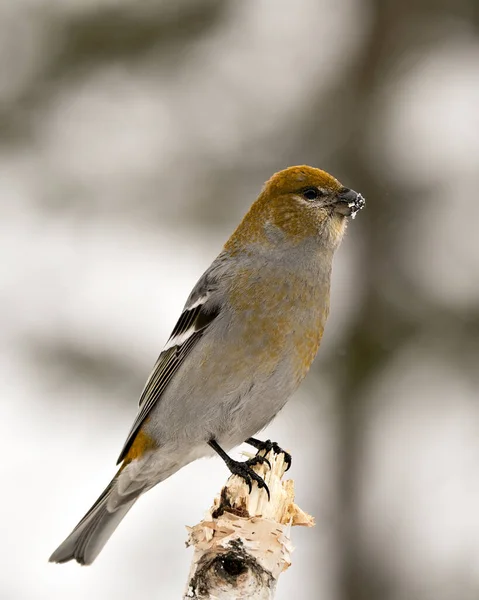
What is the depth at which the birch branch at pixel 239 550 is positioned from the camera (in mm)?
2725

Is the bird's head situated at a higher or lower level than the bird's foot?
higher

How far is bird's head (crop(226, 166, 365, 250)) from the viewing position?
13.8ft

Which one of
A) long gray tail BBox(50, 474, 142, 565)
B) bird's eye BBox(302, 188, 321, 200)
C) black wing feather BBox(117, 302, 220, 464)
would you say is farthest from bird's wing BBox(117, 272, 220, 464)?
bird's eye BBox(302, 188, 321, 200)

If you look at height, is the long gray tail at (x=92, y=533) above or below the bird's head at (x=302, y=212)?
below

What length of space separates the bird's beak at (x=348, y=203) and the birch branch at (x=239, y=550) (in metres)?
1.57

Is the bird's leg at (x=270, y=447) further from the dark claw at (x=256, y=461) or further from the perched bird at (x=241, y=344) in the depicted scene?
the dark claw at (x=256, y=461)

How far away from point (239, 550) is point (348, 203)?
190 centimetres

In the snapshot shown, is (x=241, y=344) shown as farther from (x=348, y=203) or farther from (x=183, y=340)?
(x=348, y=203)

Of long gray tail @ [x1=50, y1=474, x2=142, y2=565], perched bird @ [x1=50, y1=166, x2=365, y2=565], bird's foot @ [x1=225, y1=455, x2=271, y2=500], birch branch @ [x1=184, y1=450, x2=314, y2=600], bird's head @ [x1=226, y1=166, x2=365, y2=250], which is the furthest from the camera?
bird's head @ [x1=226, y1=166, x2=365, y2=250]

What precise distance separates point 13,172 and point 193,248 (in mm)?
1647

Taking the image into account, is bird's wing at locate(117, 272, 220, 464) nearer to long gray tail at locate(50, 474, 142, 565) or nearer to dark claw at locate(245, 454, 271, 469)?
long gray tail at locate(50, 474, 142, 565)

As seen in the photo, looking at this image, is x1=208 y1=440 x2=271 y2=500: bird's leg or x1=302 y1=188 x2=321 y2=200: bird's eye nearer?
x1=208 y1=440 x2=271 y2=500: bird's leg

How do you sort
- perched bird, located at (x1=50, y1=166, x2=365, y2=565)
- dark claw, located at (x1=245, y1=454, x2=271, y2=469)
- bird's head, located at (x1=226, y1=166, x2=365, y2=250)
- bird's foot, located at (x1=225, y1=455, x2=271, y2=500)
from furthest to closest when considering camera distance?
bird's head, located at (x1=226, y1=166, x2=365, y2=250), perched bird, located at (x1=50, y1=166, x2=365, y2=565), dark claw, located at (x1=245, y1=454, x2=271, y2=469), bird's foot, located at (x1=225, y1=455, x2=271, y2=500)

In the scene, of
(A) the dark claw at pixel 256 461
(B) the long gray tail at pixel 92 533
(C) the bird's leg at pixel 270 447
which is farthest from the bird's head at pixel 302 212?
(B) the long gray tail at pixel 92 533
